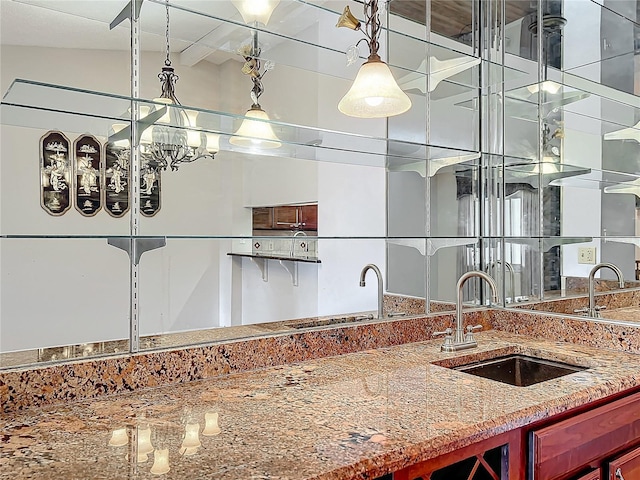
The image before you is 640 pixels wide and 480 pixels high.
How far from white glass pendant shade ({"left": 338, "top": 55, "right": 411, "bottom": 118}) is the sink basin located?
95 centimetres

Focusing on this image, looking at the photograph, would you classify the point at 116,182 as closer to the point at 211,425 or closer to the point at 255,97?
the point at 255,97

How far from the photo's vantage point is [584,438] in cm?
141

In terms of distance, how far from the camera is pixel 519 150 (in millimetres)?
2475

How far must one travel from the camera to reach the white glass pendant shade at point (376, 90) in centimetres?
158

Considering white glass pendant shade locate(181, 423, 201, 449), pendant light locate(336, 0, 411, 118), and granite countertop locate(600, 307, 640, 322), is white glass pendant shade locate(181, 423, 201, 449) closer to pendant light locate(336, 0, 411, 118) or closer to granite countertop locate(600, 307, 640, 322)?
pendant light locate(336, 0, 411, 118)

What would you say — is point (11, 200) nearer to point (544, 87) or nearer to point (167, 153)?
point (167, 153)

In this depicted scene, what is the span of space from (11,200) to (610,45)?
2.53 metres

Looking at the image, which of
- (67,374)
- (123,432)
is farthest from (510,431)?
(67,374)

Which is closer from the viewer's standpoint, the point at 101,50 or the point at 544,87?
the point at 101,50

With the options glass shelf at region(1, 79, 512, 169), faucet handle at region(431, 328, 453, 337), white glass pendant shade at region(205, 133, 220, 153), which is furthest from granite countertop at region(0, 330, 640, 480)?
white glass pendant shade at region(205, 133, 220, 153)

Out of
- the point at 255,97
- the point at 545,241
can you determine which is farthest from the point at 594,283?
the point at 255,97

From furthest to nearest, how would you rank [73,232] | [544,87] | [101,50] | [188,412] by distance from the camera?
[544,87], [73,232], [101,50], [188,412]

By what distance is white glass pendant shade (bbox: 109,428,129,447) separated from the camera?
1029 mm

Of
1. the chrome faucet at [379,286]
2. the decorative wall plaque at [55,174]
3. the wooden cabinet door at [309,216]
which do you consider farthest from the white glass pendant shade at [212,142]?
the chrome faucet at [379,286]
